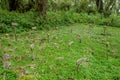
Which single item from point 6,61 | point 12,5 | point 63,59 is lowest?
point 63,59

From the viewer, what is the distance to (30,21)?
1246 centimetres

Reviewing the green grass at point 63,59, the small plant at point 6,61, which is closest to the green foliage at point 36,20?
the green grass at point 63,59

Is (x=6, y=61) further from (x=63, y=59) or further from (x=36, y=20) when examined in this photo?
(x=36, y=20)

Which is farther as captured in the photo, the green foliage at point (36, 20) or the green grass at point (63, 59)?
the green foliage at point (36, 20)

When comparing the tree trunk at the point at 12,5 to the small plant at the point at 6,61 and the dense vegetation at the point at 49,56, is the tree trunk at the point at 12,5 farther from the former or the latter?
the small plant at the point at 6,61

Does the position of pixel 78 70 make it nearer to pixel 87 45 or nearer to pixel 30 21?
pixel 87 45

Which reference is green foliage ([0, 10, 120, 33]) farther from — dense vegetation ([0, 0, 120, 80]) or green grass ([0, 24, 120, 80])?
green grass ([0, 24, 120, 80])

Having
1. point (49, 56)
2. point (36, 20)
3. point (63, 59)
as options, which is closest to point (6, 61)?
point (49, 56)

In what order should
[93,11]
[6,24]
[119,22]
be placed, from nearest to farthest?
1. [6,24]
2. [119,22]
3. [93,11]

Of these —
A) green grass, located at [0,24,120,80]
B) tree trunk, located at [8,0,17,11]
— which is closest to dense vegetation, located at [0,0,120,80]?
green grass, located at [0,24,120,80]

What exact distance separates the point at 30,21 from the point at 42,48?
5255mm

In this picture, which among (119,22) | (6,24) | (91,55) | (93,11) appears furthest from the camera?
(93,11)

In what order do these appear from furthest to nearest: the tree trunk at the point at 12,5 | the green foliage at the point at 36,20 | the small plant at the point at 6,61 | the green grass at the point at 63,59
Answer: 1. the tree trunk at the point at 12,5
2. the green foliage at the point at 36,20
3. the green grass at the point at 63,59
4. the small plant at the point at 6,61

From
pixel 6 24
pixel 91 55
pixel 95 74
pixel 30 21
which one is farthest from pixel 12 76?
pixel 30 21
